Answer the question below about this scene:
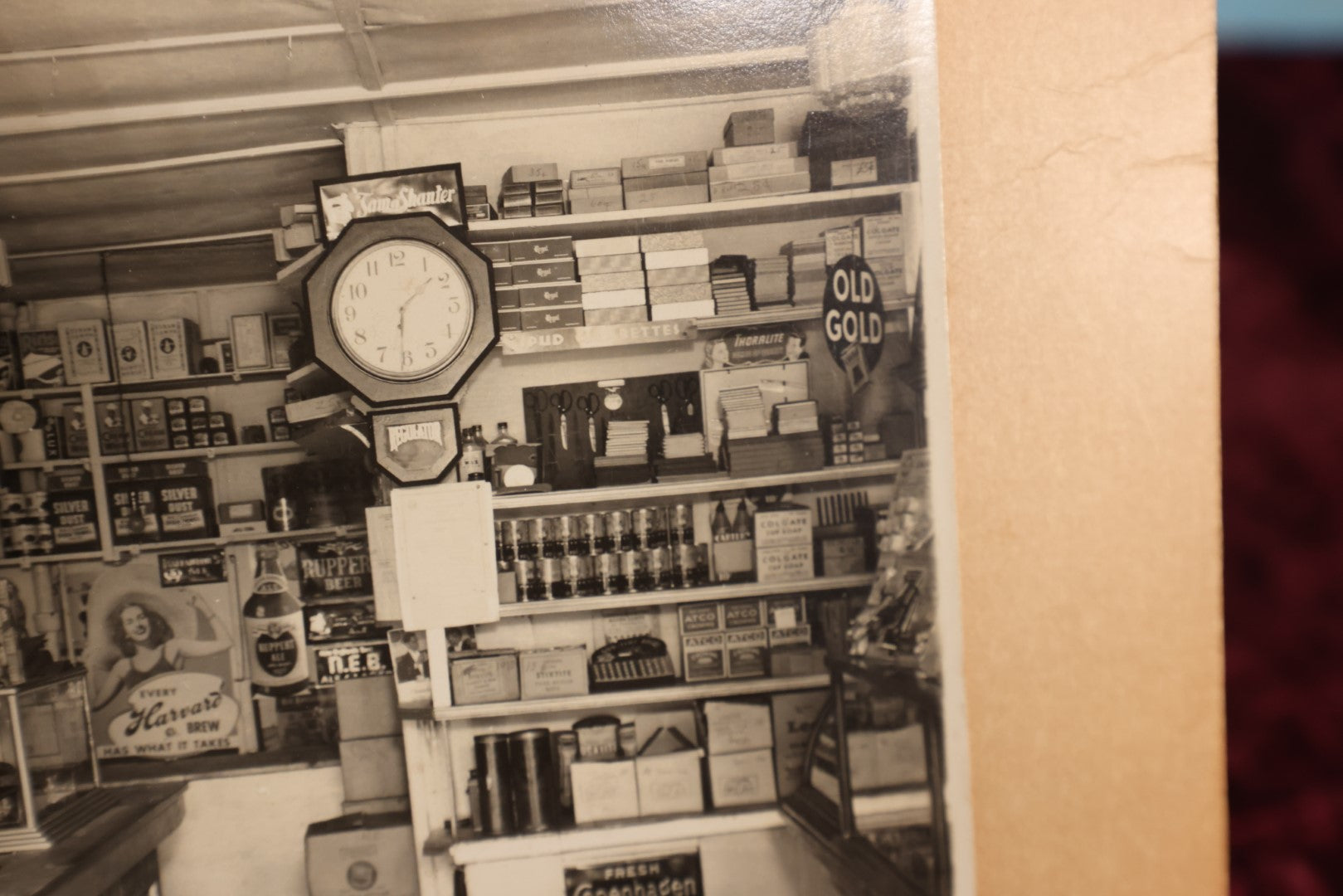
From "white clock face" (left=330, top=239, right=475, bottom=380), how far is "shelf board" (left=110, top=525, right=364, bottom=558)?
0.20 m

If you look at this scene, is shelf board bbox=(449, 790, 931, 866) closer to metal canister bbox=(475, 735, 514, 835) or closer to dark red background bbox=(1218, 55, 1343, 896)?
metal canister bbox=(475, 735, 514, 835)

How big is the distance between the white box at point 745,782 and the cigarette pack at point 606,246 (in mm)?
677

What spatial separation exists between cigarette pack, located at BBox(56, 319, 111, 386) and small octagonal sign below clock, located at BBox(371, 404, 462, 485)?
303mm

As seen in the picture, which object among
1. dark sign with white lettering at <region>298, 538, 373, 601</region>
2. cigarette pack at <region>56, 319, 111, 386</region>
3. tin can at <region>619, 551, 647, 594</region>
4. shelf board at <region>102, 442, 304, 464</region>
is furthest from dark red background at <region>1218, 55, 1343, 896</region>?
→ cigarette pack at <region>56, 319, 111, 386</region>

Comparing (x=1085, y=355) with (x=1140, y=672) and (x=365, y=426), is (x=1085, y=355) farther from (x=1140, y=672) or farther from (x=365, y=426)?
(x=365, y=426)

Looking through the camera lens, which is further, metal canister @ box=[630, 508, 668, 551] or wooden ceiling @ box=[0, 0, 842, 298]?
metal canister @ box=[630, 508, 668, 551]

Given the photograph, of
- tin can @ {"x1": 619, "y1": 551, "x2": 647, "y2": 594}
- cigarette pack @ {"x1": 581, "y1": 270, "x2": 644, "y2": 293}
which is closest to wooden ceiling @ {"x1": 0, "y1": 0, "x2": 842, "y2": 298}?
cigarette pack @ {"x1": 581, "y1": 270, "x2": 644, "y2": 293}

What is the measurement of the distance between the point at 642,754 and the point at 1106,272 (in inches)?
35.4

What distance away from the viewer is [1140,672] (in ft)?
3.52

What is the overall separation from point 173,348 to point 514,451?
1.34 feet

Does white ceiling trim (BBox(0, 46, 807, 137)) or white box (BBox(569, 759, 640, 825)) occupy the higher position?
white ceiling trim (BBox(0, 46, 807, 137))

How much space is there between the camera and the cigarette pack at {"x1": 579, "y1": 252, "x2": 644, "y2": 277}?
0.98m

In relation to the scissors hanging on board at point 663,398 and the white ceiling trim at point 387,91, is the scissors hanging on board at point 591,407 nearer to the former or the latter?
the scissors hanging on board at point 663,398

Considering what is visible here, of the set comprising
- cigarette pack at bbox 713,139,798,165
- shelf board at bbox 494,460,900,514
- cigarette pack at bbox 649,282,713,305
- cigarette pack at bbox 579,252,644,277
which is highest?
cigarette pack at bbox 713,139,798,165
